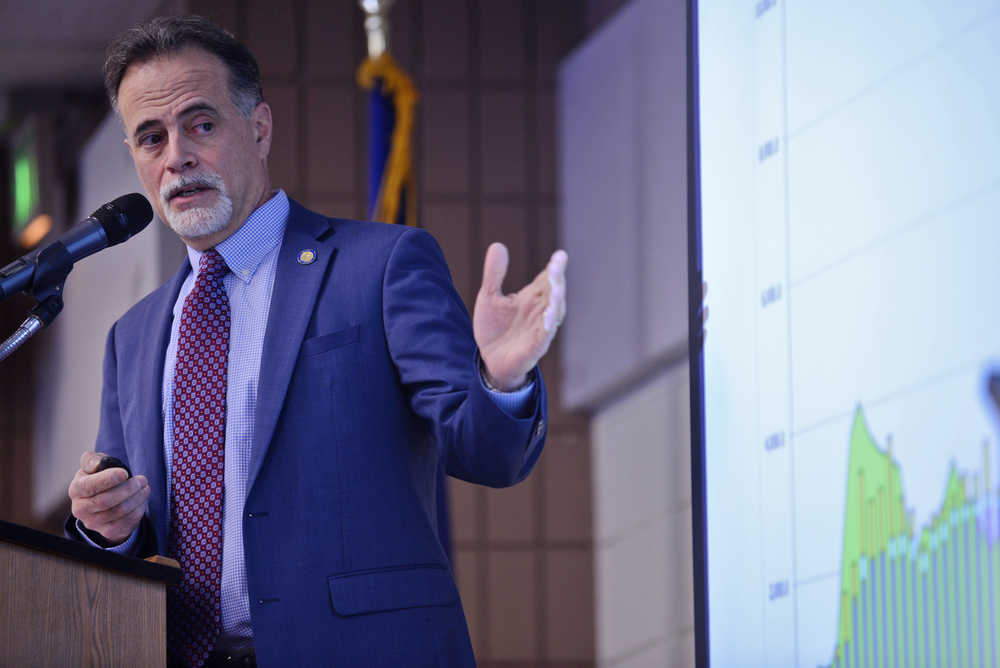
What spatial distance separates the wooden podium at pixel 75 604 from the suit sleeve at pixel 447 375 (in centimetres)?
36

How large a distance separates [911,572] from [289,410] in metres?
0.75

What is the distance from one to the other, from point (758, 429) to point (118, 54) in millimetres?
1037

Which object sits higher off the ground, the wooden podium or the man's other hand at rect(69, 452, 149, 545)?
the man's other hand at rect(69, 452, 149, 545)

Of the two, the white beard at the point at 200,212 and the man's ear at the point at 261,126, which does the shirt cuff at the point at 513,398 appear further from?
the man's ear at the point at 261,126

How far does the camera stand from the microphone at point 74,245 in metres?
1.46

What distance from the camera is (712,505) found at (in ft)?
5.90

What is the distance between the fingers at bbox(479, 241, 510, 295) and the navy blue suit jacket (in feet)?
0.29

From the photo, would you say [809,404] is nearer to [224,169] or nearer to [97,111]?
[224,169]

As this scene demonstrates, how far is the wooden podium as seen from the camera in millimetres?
1336

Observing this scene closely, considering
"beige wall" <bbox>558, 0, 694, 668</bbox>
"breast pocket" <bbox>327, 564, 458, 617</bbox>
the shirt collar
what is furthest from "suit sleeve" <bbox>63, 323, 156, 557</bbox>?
"beige wall" <bbox>558, 0, 694, 668</bbox>

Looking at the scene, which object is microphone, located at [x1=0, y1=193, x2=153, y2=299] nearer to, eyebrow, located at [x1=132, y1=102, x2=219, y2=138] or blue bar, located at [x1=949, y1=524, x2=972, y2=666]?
eyebrow, located at [x1=132, y1=102, x2=219, y2=138]

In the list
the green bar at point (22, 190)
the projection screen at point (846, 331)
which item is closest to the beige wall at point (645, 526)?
the projection screen at point (846, 331)

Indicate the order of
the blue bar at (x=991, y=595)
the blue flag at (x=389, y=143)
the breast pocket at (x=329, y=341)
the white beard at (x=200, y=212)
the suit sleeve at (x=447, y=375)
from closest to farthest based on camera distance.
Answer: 1. the blue bar at (x=991, y=595)
2. the suit sleeve at (x=447, y=375)
3. the breast pocket at (x=329, y=341)
4. the white beard at (x=200, y=212)
5. the blue flag at (x=389, y=143)

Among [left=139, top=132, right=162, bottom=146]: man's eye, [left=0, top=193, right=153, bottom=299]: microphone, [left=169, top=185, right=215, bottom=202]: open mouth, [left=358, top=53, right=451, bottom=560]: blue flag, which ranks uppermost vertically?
[left=358, top=53, right=451, bottom=560]: blue flag
